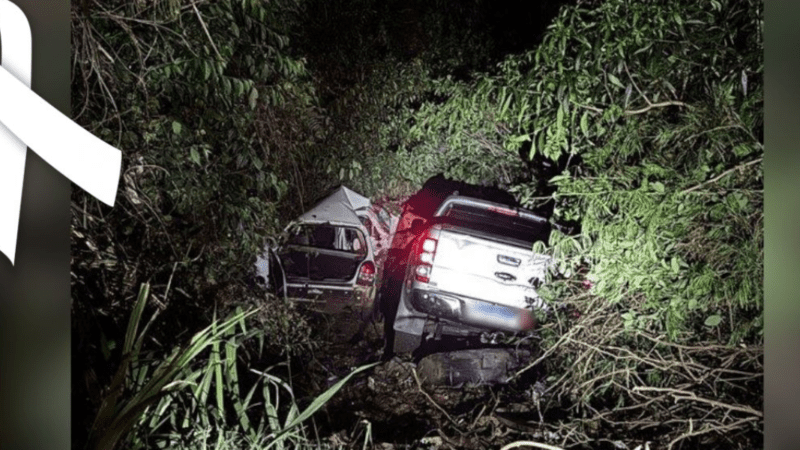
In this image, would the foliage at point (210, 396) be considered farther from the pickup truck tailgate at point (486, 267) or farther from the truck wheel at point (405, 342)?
the pickup truck tailgate at point (486, 267)

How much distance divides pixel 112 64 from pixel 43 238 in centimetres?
79

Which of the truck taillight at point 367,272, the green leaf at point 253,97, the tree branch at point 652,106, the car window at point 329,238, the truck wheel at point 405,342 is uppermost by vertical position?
the tree branch at point 652,106

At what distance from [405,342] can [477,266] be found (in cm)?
42

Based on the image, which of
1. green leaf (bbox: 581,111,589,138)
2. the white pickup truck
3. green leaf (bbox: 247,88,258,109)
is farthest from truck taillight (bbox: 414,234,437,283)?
green leaf (bbox: 247,88,258,109)

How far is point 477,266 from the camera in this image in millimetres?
2924

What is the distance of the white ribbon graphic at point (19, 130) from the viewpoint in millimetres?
2545

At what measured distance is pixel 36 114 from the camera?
2.56m

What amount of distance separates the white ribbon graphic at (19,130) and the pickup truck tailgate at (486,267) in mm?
1394

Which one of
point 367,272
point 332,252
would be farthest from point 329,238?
point 367,272

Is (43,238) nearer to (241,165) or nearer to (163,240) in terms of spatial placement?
(163,240)

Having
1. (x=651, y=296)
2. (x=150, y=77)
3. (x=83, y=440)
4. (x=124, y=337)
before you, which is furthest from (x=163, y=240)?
(x=651, y=296)

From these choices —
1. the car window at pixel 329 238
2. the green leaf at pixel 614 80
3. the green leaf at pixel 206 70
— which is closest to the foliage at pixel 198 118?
the green leaf at pixel 206 70

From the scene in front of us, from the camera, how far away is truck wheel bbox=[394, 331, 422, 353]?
9.71ft

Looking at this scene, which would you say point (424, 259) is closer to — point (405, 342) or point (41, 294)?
point (405, 342)
